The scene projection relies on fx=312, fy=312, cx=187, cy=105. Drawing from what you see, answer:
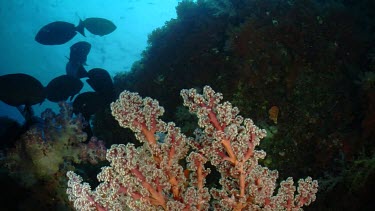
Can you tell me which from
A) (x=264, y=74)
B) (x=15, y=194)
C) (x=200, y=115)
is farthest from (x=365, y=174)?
(x=15, y=194)

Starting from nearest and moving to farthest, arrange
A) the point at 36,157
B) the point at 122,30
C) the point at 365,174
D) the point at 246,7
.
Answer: the point at 365,174 < the point at 36,157 < the point at 246,7 < the point at 122,30

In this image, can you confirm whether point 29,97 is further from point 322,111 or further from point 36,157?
point 322,111

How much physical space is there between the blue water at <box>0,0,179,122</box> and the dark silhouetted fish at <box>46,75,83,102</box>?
128ft

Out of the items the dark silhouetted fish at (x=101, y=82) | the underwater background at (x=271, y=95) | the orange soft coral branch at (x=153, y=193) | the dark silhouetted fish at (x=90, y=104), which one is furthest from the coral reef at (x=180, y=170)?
the dark silhouetted fish at (x=101, y=82)

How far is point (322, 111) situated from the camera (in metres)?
4.45

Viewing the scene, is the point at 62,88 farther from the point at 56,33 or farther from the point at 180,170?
the point at 180,170

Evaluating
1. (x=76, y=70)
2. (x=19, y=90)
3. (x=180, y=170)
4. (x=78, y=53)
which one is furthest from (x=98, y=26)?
(x=180, y=170)

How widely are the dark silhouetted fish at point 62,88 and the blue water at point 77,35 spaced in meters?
39.1

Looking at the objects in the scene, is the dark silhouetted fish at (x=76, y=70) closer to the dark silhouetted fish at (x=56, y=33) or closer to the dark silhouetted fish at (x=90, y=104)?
the dark silhouetted fish at (x=56, y=33)

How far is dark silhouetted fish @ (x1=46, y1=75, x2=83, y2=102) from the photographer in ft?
22.8

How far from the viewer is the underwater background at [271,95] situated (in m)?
4.20

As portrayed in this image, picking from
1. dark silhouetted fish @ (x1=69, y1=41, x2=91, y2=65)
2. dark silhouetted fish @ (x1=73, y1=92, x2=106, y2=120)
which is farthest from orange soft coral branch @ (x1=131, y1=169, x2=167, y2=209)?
dark silhouetted fish @ (x1=69, y1=41, x2=91, y2=65)

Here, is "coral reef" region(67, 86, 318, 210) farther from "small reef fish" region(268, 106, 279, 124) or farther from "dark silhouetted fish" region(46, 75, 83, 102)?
"dark silhouetted fish" region(46, 75, 83, 102)

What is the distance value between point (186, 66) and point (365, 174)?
3.02 m
